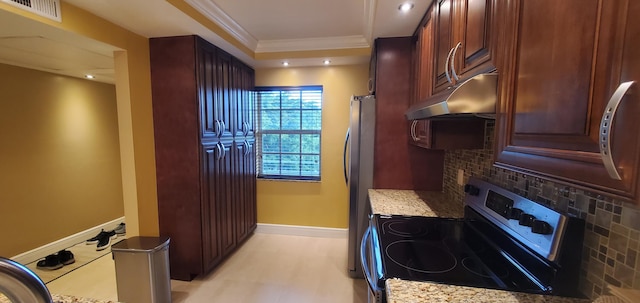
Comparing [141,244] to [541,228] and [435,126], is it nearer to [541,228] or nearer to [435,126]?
[435,126]

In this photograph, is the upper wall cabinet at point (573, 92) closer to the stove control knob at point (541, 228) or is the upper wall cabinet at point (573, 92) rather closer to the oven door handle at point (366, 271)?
the stove control knob at point (541, 228)

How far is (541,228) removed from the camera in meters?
0.89

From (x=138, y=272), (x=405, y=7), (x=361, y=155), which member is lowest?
(x=138, y=272)

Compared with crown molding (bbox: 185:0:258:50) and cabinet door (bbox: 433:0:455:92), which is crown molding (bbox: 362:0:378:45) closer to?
cabinet door (bbox: 433:0:455:92)

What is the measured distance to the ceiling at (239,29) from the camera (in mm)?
1693

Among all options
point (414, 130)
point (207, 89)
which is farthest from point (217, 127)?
point (414, 130)

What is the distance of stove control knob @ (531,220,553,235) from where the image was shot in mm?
868

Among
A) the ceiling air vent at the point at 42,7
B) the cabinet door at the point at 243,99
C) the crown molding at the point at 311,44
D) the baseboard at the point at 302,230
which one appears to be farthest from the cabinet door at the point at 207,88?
the baseboard at the point at 302,230

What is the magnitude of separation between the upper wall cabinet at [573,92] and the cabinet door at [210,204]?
229cm

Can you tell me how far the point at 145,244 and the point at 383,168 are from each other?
2107 millimetres

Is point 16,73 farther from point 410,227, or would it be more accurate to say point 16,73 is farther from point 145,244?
point 410,227

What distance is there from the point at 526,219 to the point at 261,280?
7.36ft

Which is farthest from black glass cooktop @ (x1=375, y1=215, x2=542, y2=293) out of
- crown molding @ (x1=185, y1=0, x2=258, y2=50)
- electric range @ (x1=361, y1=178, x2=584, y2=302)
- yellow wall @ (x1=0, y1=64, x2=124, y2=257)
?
yellow wall @ (x1=0, y1=64, x2=124, y2=257)

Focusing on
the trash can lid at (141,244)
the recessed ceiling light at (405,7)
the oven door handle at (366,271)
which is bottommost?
the trash can lid at (141,244)
